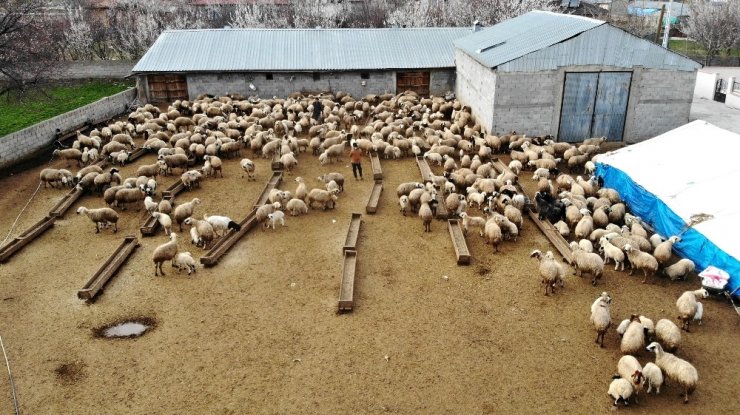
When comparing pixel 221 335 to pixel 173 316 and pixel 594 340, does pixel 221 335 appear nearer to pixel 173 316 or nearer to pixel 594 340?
pixel 173 316

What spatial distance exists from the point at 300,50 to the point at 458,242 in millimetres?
22672

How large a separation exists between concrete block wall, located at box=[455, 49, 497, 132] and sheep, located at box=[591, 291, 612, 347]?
13.6 metres

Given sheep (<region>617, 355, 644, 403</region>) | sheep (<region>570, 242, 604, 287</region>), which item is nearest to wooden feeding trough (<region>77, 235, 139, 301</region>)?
sheep (<region>617, 355, 644, 403</region>)

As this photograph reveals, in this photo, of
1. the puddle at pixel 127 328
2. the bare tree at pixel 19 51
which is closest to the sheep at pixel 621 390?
the puddle at pixel 127 328

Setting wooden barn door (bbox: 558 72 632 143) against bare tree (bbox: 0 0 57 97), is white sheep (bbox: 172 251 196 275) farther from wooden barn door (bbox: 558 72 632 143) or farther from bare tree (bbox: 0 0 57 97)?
wooden barn door (bbox: 558 72 632 143)

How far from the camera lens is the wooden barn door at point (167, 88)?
3247cm

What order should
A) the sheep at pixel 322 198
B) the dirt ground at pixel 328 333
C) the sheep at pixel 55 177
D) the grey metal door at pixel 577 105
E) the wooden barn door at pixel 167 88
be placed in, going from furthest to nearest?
the wooden barn door at pixel 167 88
the grey metal door at pixel 577 105
the sheep at pixel 55 177
the sheep at pixel 322 198
the dirt ground at pixel 328 333

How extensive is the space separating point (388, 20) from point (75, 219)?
143ft

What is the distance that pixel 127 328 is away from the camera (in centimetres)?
1188

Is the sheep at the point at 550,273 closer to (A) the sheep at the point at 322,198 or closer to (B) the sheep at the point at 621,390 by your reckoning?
(B) the sheep at the point at 621,390

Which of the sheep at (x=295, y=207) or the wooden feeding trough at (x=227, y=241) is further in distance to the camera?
the sheep at (x=295, y=207)

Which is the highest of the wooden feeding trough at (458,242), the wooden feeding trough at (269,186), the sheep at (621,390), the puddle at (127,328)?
the sheep at (621,390)

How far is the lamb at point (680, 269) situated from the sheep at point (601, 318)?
321 centimetres

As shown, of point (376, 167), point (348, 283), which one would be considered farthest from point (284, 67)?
point (348, 283)
